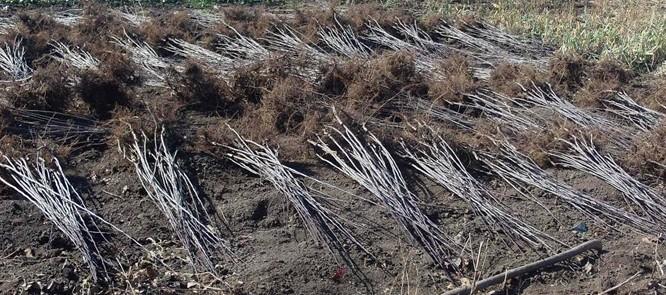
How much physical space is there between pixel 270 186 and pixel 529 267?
1658mm

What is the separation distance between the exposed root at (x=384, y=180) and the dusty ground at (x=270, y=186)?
7cm

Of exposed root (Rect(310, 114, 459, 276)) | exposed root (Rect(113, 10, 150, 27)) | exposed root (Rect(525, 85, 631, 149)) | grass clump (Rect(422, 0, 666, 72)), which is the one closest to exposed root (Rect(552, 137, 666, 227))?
exposed root (Rect(525, 85, 631, 149))

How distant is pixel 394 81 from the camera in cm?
674

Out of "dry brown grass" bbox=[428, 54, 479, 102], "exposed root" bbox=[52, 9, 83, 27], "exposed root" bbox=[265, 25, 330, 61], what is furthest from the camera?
"exposed root" bbox=[52, 9, 83, 27]

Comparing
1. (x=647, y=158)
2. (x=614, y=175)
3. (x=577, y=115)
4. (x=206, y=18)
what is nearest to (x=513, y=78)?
(x=577, y=115)

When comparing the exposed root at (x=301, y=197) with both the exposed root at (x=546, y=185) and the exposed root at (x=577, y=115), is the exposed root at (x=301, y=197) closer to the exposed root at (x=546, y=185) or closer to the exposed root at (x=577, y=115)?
the exposed root at (x=546, y=185)

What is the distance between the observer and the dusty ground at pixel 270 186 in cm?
443

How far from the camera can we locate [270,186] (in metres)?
5.28

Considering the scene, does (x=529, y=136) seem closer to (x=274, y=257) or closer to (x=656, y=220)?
(x=656, y=220)

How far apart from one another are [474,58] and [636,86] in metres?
1.45

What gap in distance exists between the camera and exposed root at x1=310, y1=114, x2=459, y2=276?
4.77 metres

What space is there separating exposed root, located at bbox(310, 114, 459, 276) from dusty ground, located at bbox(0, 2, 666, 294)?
0.23ft

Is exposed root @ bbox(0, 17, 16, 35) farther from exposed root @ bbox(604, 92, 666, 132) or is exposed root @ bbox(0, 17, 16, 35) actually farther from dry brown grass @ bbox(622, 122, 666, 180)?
dry brown grass @ bbox(622, 122, 666, 180)

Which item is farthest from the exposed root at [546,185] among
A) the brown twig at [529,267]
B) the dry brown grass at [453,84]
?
the dry brown grass at [453,84]
